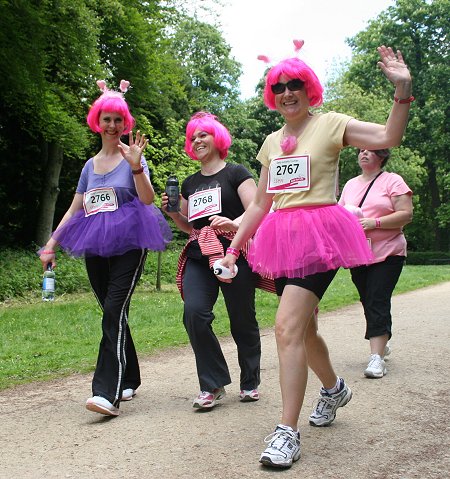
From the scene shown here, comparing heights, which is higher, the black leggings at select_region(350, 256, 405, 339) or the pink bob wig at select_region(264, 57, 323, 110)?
the pink bob wig at select_region(264, 57, 323, 110)

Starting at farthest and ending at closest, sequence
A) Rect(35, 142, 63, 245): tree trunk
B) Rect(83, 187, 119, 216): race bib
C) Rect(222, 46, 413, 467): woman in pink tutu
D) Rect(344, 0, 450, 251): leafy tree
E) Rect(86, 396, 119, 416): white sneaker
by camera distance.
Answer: Rect(344, 0, 450, 251): leafy tree < Rect(35, 142, 63, 245): tree trunk < Rect(83, 187, 119, 216): race bib < Rect(86, 396, 119, 416): white sneaker < Rect(222, 46, 413, 467): woman in pink tutu

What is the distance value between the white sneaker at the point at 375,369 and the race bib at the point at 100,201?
2.39 meters

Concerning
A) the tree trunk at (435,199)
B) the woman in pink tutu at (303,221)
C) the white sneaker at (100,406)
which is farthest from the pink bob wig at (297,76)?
the tree trunk at (435,199)

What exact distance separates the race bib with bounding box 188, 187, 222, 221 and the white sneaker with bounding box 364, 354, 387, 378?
1807 millimetres

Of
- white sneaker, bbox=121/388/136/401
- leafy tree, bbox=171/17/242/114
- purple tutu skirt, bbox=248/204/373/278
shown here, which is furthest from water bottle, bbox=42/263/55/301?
leafy tree, bbox=171/17/242/114

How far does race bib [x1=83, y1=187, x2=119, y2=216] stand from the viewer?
4.79m

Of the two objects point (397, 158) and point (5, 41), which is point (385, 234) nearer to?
point (5, 41)

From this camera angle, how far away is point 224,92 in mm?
41000

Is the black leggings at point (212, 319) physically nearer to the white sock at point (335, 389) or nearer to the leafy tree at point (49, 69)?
the white sock at point (335, 389)

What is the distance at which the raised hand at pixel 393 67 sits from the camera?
10.7 feet

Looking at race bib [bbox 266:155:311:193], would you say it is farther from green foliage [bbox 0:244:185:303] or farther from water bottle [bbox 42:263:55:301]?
green foliage [bbox 0:244:185:303]

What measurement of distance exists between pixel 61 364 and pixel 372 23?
38.1 metres

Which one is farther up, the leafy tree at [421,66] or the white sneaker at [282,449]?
the leafy tree at [421,66]

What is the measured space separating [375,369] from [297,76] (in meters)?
2.63
